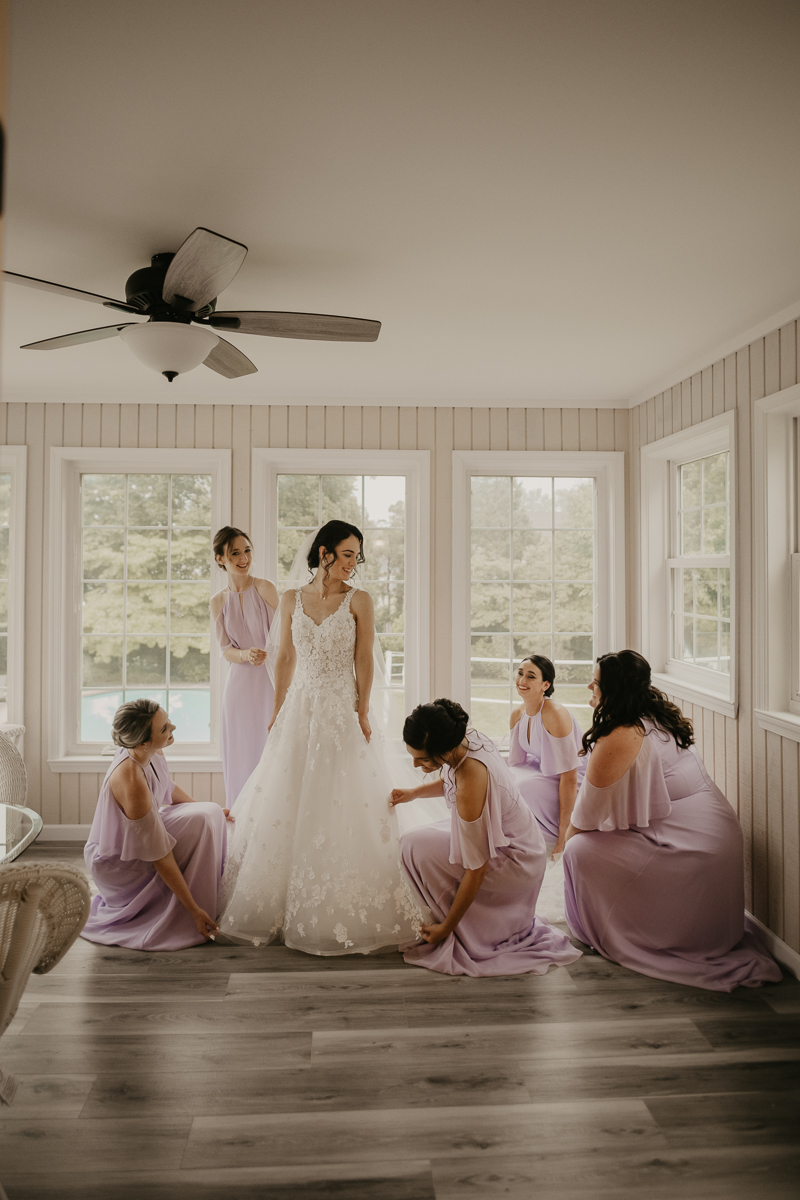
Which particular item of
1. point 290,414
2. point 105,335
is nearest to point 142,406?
point 290,414

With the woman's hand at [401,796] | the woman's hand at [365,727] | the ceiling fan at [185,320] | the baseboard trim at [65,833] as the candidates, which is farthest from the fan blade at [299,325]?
the baseboard trim at [65,833]

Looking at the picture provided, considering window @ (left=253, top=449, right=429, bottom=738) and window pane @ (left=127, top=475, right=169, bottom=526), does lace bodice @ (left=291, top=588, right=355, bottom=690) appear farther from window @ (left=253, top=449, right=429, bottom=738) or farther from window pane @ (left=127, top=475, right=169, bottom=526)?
window pane @ (left=127, top=475, right=169, bottom=526)

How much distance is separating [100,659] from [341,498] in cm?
183

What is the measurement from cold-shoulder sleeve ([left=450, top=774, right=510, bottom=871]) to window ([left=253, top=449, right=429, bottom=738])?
177cm

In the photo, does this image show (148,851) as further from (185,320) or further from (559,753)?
(559,753)

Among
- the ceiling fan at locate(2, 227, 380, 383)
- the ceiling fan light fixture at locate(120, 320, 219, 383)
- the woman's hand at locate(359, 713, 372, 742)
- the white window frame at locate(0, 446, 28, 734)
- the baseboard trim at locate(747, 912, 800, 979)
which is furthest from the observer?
the white window frame at locate(0, 446, 28, 734)

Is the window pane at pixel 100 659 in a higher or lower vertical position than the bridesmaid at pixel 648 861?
higher

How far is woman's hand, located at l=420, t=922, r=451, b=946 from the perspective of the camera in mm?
2941

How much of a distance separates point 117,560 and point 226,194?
297cm

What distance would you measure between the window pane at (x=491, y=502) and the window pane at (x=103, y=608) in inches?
91.2

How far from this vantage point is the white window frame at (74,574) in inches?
178

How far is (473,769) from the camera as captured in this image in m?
2.84

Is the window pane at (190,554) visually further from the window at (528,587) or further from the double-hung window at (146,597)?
the window at (528,587)

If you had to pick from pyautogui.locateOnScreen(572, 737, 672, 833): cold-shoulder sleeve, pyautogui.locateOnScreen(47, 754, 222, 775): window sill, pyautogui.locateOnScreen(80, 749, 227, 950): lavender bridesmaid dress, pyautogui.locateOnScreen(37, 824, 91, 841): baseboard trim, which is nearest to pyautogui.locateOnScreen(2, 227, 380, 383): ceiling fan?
pyautogui.locateOnScreen(80, 749, 227, 950): lavender bridesmaid dress
